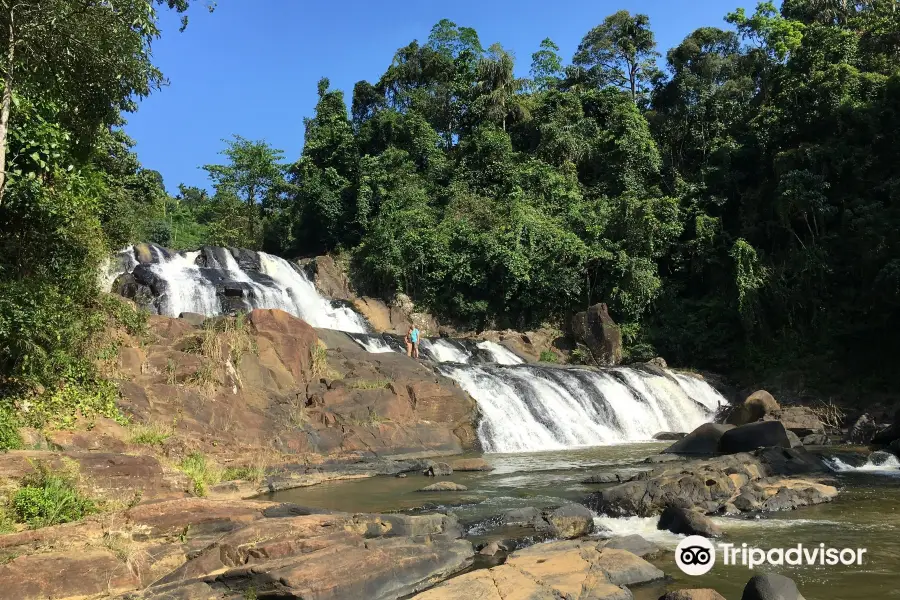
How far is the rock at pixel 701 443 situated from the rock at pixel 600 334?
12072 mm

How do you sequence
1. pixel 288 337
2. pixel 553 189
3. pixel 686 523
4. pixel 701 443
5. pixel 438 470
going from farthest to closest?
1. pixel 553 189
2. pixel 288 337
3. pixel 701 443
4. pixel 438 470
5. pixel 686 523

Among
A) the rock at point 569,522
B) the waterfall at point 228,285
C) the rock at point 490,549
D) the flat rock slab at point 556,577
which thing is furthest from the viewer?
the waterfall at point 228,285

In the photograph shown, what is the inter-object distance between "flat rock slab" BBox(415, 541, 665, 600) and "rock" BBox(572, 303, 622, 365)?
2199cm

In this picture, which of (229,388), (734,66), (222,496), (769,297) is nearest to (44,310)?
(222,496)

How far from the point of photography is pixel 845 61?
2911 cm

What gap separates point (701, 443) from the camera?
16203mm

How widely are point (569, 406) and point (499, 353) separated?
6.30 metres

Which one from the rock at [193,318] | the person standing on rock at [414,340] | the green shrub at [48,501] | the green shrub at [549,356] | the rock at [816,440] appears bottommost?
the rock at [816,440]

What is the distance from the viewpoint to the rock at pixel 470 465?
14.8 meters

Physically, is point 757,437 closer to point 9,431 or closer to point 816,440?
point 816,440

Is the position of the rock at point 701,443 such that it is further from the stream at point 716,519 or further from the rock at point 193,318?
the rock at point 193,318

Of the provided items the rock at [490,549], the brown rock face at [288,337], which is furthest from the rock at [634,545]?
the brown rock face at [288,337]

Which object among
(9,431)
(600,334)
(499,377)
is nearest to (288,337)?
(499,377)

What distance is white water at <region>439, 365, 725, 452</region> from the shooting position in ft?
64.2
